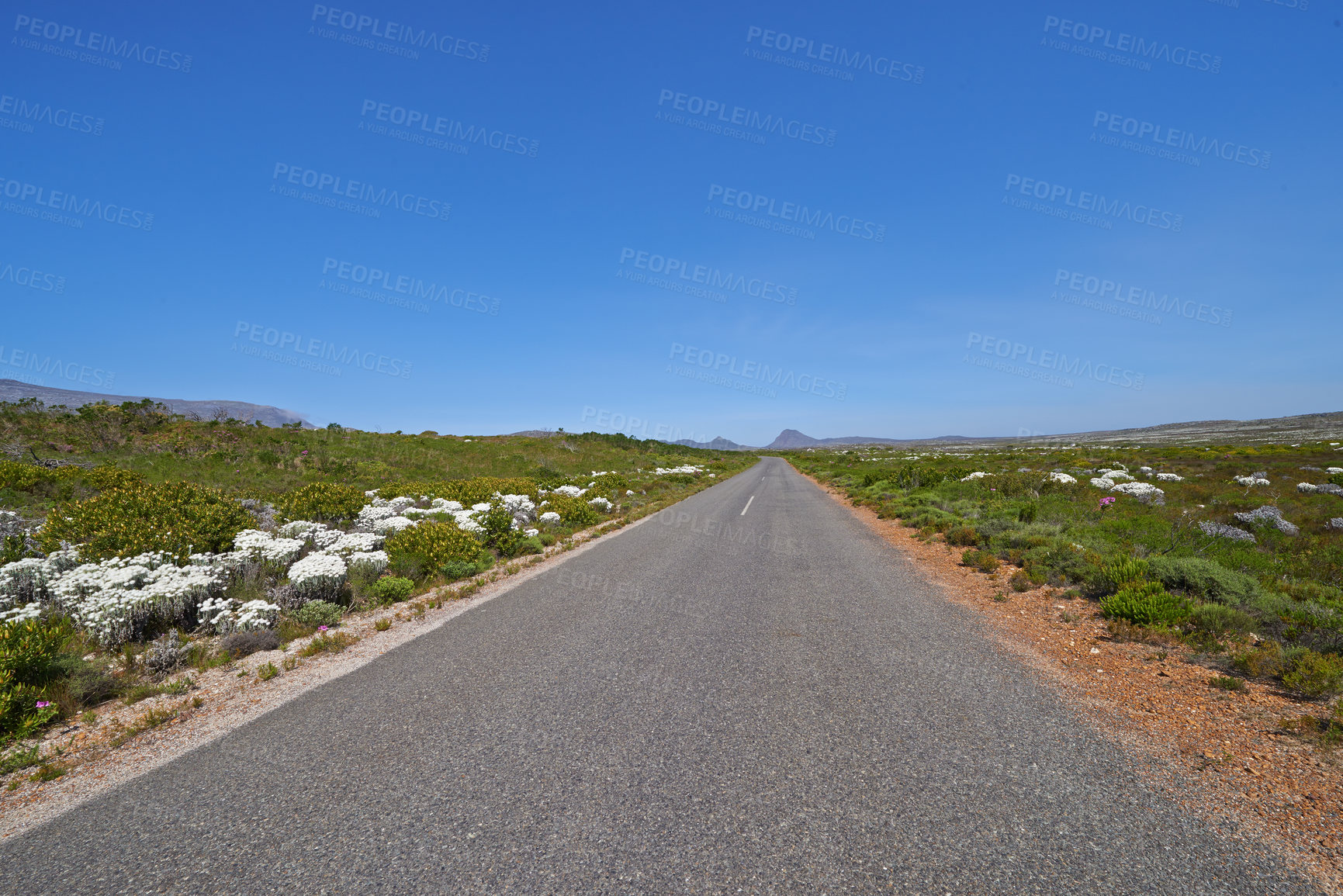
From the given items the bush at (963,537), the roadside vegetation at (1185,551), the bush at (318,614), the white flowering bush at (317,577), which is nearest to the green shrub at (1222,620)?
the roadside vegetation at (1185,551)

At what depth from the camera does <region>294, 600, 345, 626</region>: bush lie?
7324 millimetres

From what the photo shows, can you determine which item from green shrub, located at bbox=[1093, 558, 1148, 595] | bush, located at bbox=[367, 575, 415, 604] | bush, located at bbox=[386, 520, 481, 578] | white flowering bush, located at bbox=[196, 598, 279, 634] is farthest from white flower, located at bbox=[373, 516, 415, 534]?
green shrub, located at bbox=[1093, 558, 1148, 595]

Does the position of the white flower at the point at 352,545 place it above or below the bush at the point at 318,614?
above

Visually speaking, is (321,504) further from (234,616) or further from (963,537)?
(963,537)

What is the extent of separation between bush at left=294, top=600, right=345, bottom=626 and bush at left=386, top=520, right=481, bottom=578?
2.38m

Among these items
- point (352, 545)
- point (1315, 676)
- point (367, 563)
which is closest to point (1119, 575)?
point (1315, 676)

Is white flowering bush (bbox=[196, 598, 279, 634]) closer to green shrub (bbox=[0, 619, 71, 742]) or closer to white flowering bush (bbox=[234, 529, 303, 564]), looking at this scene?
green shrub (bbox=[0, 619, 71, 742])

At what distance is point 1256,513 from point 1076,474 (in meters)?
11.8

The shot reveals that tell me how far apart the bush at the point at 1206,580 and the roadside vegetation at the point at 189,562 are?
11.1 m

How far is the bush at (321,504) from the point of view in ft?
44.5

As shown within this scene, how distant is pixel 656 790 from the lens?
360 centimetres

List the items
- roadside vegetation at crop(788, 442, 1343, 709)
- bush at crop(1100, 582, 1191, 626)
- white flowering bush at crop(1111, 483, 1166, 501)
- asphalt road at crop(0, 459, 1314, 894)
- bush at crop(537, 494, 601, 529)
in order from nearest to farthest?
1. asphalt road at crop(0, 459, 1314, 894)
2. roadside vegetation at crop(788, 442, 1343, 709)
3. bush at crop(1100, 582, 1191, 626)
4. bush at crop(537, 494, 601, 529)
5. white flowering bush at crop(1111, 483, 1166, 501)

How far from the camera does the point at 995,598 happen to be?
8438 millimetres

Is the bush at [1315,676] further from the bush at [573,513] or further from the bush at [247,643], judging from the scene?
the bush at [573,513]
